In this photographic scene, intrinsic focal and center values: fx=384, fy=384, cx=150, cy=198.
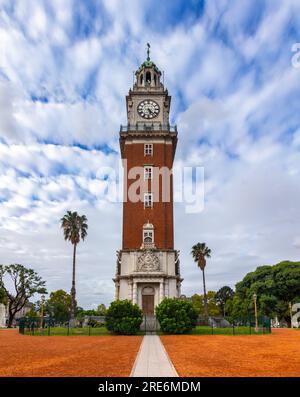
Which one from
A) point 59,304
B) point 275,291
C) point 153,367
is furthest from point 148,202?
point 59,304

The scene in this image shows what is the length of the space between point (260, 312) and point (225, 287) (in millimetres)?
67477

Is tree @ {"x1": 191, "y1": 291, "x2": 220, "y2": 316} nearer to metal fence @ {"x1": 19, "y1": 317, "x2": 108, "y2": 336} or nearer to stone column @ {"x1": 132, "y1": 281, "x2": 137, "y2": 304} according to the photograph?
metal fence @ {"x1": 19, "y1": 317, "x2": 108, "y2": 336}

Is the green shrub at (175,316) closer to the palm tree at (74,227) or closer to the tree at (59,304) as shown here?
the palm tree at (74,227)

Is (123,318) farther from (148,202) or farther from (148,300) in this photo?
(148,202)

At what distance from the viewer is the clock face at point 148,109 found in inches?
2101

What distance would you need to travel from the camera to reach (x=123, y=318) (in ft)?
114

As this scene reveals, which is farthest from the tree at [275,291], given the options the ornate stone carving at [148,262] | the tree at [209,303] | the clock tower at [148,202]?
the tree at [209,303]

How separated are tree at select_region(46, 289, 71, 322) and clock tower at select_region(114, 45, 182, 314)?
31.1 m

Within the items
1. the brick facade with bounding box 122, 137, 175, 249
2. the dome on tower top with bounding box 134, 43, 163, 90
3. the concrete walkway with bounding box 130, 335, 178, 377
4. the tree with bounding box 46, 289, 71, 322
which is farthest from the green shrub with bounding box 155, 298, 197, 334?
the tree with bounding box 46, 289, 71, 322

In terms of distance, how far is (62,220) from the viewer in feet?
178

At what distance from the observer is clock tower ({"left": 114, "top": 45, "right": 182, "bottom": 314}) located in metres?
45.0

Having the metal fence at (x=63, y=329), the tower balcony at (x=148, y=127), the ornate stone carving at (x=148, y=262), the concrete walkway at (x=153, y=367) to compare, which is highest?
the tower balcony at (x=148, y=127)
